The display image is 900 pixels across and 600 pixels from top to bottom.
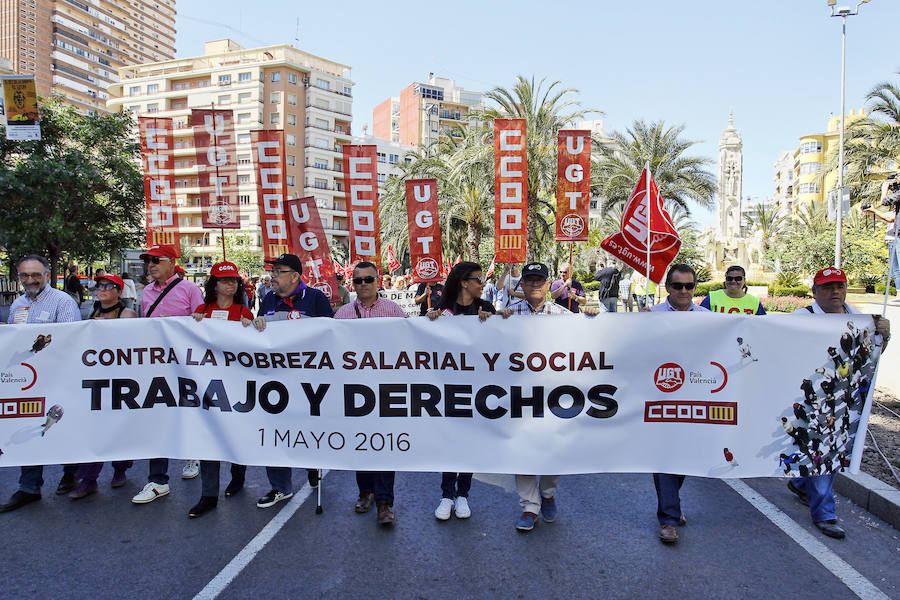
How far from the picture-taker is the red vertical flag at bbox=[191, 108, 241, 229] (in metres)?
11.2

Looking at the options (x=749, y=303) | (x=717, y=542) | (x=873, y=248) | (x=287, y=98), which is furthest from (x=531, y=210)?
(x=287, y=98)

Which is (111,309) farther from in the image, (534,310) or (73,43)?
(73,43)

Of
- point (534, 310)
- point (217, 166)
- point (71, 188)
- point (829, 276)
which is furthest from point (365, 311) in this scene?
point (71, 188)

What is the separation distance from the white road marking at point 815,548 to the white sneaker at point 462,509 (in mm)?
2118

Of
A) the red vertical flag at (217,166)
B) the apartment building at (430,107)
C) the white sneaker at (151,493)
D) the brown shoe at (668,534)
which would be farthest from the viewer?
the apartment building at (430,107)

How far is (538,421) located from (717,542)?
4.44 ft

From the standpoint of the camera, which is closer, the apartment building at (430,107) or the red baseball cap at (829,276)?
A: the red baseball cap at (829,276)

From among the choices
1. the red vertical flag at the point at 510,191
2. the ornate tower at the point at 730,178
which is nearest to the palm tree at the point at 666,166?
the red vertical flag at the point at 510,191

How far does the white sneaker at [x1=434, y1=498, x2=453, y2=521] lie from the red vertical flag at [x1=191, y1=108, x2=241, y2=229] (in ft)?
26.8

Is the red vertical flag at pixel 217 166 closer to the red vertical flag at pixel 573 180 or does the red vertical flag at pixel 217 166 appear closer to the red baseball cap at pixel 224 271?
the red vertical flag at pixel 573 180

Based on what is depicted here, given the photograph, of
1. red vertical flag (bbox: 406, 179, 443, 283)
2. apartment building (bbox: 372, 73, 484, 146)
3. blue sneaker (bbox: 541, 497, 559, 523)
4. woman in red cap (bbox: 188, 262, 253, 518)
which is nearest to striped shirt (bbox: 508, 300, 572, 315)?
blue sneaker (bbox: 541, 497, 559, 523)

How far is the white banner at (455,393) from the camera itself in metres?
4.19

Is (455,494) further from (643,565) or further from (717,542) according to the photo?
(717,542)

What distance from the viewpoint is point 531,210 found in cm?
2302
